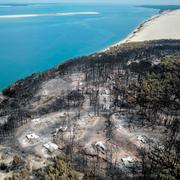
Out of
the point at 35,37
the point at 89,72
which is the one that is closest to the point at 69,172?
the point at 89,72

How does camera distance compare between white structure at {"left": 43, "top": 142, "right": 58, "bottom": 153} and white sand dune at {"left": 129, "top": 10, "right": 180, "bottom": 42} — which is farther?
white sand dune at {"left": 129, "top": 10, "right": 180, "bottom": 42}

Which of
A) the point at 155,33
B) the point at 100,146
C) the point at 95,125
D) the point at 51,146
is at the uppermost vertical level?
the point at 95,125

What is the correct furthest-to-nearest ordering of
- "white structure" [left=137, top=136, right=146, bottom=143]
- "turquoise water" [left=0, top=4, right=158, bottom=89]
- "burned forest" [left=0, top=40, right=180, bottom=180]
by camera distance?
"turquoise water" [left=0, top=4, right=158, bottom=89] → "white structure" [left=137, top=136, right=146, bottom=143] → "burned forest" [left=0, top=40, right=180, bottom=180]

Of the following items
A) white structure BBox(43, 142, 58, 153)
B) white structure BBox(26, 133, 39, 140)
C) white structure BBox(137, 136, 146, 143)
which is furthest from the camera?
white structure BBox(26, 133, 39, 140)

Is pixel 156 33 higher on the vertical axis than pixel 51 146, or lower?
lower

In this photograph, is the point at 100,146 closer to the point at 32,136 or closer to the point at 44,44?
the point at 32,136

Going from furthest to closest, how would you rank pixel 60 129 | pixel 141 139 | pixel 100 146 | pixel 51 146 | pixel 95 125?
pixel 95 125, pixel 60 129, pixel 141 139, pixel 51 146, pixel 100 146

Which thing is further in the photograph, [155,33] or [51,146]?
[155,33]

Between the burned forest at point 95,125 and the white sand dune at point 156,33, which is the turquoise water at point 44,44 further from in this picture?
the burned forest at point 95,125

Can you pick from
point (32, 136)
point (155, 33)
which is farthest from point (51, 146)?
point (155, 33)

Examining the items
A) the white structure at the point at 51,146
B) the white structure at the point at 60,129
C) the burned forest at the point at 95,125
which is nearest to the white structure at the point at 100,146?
the burned forest at the point at 95,125

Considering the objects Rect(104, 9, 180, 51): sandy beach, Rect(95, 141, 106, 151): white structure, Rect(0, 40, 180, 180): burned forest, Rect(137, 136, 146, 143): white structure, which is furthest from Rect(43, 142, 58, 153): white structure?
Rect(104, 9, 180, 51): sandy beach

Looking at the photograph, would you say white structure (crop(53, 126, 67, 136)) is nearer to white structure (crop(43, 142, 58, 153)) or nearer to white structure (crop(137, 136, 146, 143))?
white structure (crop(43, 142, 58, 153))
